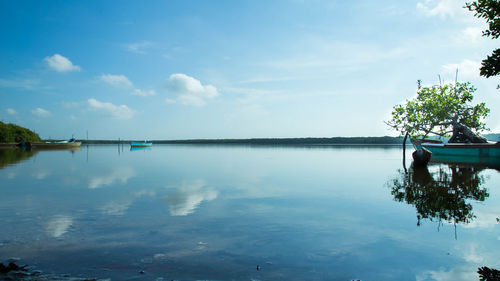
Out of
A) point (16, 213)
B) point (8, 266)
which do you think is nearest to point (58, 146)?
point (16, 213)

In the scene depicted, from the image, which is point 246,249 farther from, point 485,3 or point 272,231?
point 485,3

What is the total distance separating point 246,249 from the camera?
7.81 metres

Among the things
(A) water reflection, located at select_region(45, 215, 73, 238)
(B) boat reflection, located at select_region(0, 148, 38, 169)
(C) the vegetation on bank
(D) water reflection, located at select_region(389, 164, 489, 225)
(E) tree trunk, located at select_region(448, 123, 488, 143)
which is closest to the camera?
(A) water reflection, located at select_region(45, 215, 73, 238)

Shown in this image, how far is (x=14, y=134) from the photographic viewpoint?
122562 mm

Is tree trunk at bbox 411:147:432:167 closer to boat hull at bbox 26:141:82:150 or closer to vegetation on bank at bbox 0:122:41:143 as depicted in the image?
boat hull at bbox 26:141:82:150

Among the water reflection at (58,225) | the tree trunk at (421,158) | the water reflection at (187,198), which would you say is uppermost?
the tree trunk at (421,158)

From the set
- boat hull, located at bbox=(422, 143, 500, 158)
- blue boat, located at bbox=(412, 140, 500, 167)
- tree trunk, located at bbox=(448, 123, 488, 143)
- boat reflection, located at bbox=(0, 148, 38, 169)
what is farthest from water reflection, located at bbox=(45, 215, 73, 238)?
tree trunk, located at bbox=(448, 123, 488, 143)

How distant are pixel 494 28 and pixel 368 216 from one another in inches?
355

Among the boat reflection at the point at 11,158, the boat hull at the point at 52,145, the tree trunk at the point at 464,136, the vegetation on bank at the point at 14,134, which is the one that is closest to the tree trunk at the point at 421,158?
the tree trunk at the point at 464,136

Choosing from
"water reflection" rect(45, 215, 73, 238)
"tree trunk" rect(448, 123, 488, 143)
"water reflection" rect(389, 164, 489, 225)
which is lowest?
"water reflection" rect(45, 215, 73, 238)

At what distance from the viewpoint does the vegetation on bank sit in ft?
384

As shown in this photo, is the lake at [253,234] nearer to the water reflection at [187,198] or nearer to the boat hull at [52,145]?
the water reflection at [187,198]

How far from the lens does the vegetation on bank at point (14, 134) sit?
117000mm

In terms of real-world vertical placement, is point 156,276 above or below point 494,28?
below
